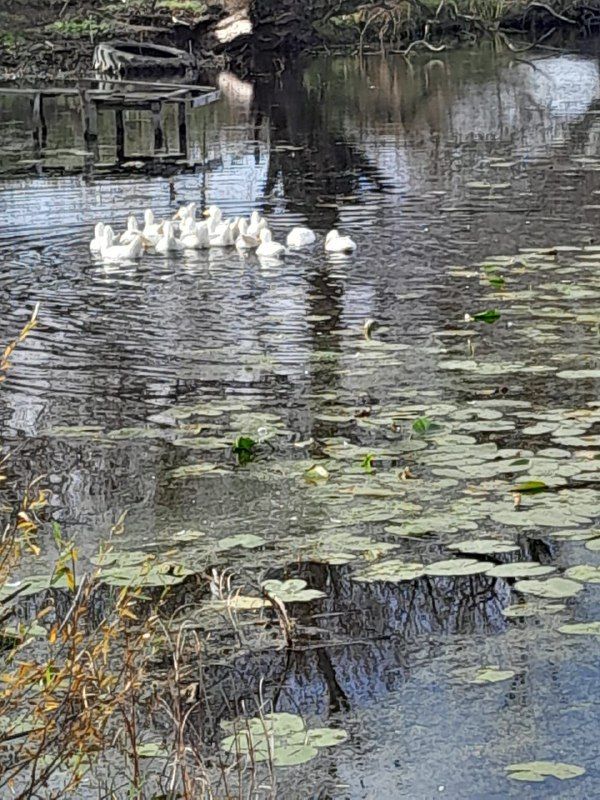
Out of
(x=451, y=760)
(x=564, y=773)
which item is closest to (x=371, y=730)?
(x=451, y=760)

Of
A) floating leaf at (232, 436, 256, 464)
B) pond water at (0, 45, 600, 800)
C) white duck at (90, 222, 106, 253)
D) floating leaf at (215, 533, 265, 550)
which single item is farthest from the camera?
white duck at (90, 222, 106, 253)

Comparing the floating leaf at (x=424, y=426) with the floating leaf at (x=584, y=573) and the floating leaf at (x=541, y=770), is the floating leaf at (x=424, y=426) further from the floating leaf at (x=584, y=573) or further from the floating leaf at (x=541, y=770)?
the floating leaf at (x=541, y=770)

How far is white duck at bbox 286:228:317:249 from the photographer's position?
38.8ft

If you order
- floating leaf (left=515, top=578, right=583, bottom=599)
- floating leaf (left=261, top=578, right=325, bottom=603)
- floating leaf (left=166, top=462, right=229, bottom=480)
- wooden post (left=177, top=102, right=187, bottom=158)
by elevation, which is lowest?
floating leaf (left=261, top=578, right=325, bottom=603)

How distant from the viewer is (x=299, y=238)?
11852 mm

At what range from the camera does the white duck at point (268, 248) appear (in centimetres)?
→ 1137

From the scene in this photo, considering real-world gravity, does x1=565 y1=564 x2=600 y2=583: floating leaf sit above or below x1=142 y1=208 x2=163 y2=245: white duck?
below

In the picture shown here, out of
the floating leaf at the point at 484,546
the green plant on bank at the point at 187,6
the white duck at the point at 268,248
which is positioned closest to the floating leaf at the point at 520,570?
the floating leaf at the point at 484,546

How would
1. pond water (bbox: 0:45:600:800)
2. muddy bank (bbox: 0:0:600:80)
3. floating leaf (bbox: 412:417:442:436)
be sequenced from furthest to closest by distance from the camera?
muddy bank (bbox: 0:0:600:80) < floating leaf (bbox: 412:417:442:436) < pond water (bbox: 0:45:600:800)

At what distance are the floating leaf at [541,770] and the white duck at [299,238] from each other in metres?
8.17

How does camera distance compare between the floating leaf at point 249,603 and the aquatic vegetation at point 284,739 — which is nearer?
the aquatic vegetation at point 284,739

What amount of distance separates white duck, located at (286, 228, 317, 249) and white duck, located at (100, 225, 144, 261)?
3.78 feet

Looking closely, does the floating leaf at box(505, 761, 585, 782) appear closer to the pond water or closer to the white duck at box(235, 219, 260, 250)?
the pond water

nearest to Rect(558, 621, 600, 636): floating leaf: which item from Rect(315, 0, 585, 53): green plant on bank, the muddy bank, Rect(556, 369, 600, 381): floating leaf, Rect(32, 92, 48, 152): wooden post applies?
Rect(556, 369, 600, 381): floating leaf
